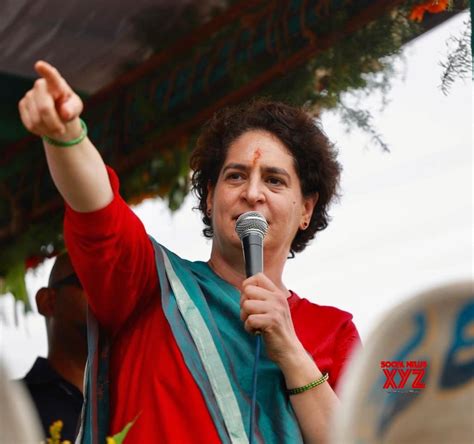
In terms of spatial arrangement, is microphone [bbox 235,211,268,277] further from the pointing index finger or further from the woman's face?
the pointing index finger

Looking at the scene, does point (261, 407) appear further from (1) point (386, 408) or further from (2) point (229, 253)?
(1) point (386, 408)

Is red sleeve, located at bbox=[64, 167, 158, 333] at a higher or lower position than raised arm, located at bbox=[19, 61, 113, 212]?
lower

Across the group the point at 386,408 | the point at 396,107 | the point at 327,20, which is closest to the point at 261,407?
the point at 386,408

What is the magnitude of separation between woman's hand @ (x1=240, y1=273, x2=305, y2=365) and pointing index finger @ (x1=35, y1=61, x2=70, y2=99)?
1.45 ft

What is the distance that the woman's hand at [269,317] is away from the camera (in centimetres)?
186

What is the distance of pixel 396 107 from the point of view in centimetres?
309

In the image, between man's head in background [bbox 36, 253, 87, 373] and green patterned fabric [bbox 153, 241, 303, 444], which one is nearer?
green patterned fabric [bbox 153, 241, 303, 444]

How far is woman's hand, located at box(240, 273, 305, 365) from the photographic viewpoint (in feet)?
6.11

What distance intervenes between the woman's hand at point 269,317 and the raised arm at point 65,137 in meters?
0.28

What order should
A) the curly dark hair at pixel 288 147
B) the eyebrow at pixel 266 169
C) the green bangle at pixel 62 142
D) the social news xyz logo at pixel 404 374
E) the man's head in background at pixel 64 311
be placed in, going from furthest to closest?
the man's head in background at pixel 64 311, the curly dark hair at pixel 288 147, the eyebrow at pixel 266 169, the green bangle at pixel 62 142, the social news xyz logo at pixel 404 374

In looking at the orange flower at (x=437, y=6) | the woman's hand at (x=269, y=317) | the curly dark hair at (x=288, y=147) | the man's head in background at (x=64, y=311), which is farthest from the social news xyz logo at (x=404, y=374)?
the man's head in background at (x=64, y=311)

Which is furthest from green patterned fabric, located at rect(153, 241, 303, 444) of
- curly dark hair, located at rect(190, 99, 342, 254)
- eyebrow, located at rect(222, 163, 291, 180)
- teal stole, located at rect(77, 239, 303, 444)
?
curly dark hair, located at rect(190, 99, 342, 254)

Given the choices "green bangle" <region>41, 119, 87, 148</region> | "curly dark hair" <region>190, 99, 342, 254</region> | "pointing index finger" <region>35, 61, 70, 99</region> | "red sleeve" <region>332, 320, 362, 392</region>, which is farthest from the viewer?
"curly dark hair" <region>190, 99, 342, 254</region>

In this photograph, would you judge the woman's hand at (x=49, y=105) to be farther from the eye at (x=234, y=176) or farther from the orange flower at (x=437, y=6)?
the orange flower at (x=437, y=6)
